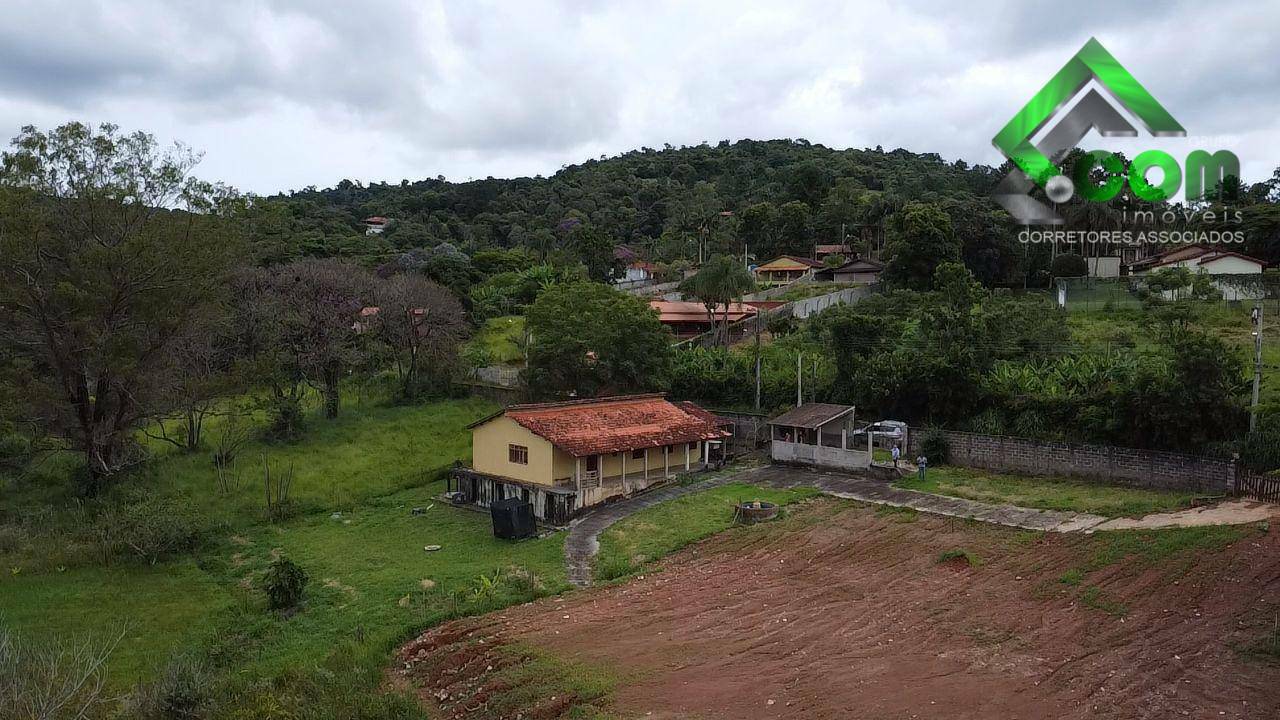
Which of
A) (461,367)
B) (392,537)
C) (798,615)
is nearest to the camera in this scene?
(798,615)

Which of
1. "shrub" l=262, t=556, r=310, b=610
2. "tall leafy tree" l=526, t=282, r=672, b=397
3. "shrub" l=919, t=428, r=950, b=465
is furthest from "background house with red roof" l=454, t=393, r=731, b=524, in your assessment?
"shrub" l=262, t=556, r=310, b=610

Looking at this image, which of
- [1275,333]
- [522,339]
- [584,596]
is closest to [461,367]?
[522,339]

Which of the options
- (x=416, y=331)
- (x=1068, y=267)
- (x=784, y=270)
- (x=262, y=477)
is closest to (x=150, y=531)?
(x=262, y=477)

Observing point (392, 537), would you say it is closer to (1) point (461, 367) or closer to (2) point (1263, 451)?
(1) point (461, 367)

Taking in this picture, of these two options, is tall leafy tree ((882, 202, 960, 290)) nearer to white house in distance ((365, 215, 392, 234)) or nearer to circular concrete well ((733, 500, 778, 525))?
circular concrete well ((733, 500, 778, 525))

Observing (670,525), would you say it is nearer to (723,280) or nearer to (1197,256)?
(723,280)

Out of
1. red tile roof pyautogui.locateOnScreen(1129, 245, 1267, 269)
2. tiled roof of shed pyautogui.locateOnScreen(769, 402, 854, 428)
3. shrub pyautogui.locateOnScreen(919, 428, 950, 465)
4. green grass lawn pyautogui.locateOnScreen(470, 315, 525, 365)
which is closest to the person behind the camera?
shrub pyautogui.locateOnScreen(919, 428, 950, 465)
